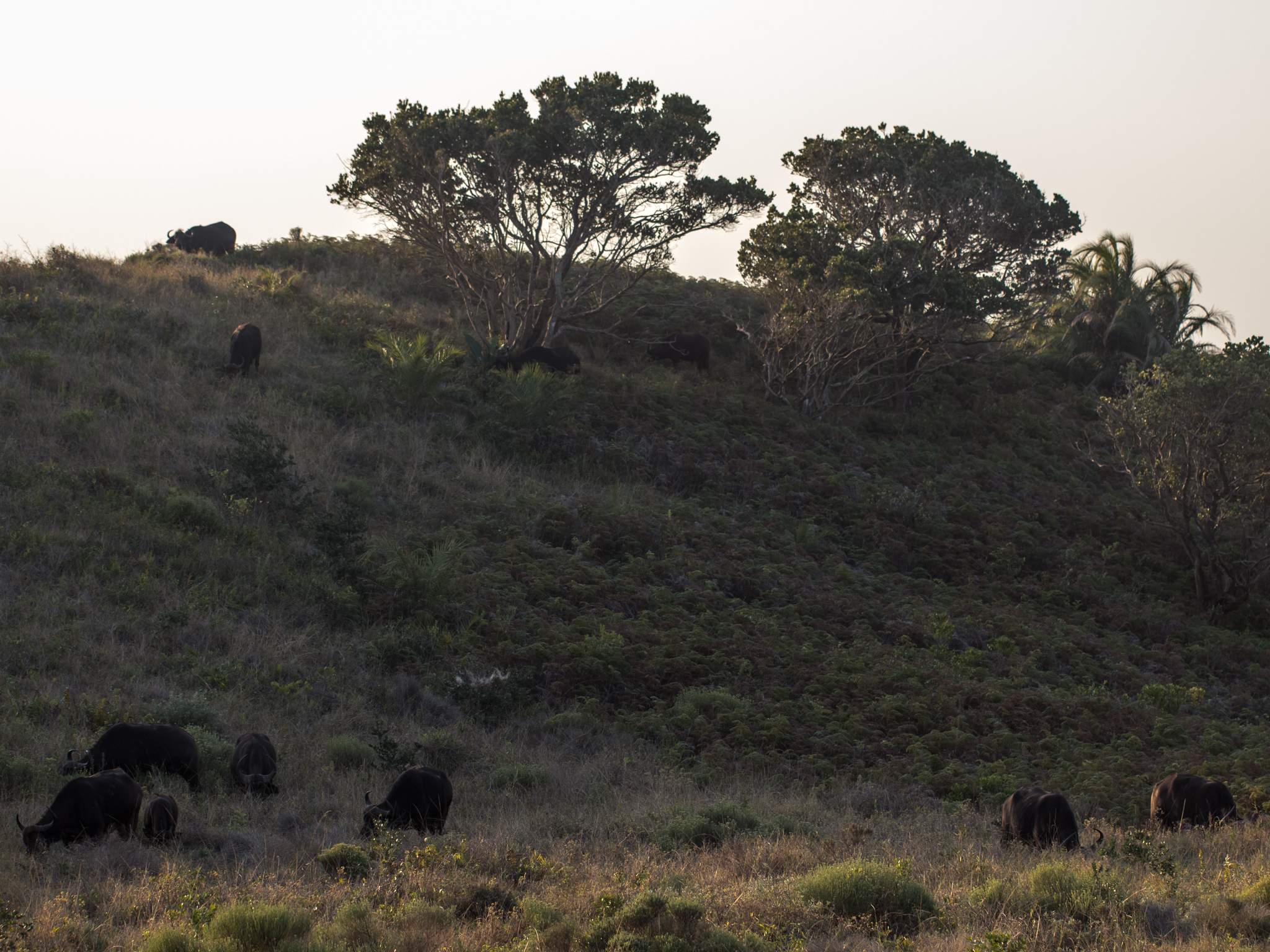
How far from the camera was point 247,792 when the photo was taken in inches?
354

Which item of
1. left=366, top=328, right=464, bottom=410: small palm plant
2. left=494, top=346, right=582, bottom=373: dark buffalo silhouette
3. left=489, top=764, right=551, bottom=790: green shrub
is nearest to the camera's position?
left=489, top=764, right=551, bottom=790: green shrub

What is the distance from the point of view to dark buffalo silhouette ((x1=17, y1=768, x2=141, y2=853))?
24.0ft

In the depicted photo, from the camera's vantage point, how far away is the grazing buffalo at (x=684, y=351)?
1117 inches

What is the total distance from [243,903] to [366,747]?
436cm

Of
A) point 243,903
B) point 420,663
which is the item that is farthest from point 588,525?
point 243,903

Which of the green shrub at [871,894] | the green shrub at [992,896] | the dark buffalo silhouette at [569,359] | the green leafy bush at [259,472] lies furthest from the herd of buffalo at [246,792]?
the dark buffalo silhouette at [569,359]

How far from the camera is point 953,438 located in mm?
26500

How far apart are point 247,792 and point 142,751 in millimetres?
991

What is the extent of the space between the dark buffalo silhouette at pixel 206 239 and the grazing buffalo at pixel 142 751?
26641 millimetres

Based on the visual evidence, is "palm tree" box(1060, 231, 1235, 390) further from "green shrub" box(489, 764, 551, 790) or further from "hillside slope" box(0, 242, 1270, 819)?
"green shrub" box(489, 764, 551, 790)

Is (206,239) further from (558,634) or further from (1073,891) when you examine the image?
(1073,891)

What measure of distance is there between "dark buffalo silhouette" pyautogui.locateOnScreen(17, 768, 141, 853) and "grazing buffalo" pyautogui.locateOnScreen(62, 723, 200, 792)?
104cm

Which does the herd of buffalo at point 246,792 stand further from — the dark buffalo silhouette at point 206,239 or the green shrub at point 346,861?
the dark buffalo silhouette at point 206,239

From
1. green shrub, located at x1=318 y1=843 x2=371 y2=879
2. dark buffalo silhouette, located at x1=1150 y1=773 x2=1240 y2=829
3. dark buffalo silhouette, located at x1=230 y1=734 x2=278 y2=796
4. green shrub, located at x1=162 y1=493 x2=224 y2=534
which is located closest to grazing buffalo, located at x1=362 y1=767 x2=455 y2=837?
green shrub, located at x1=318 y1=843 x2=371 y2=879
